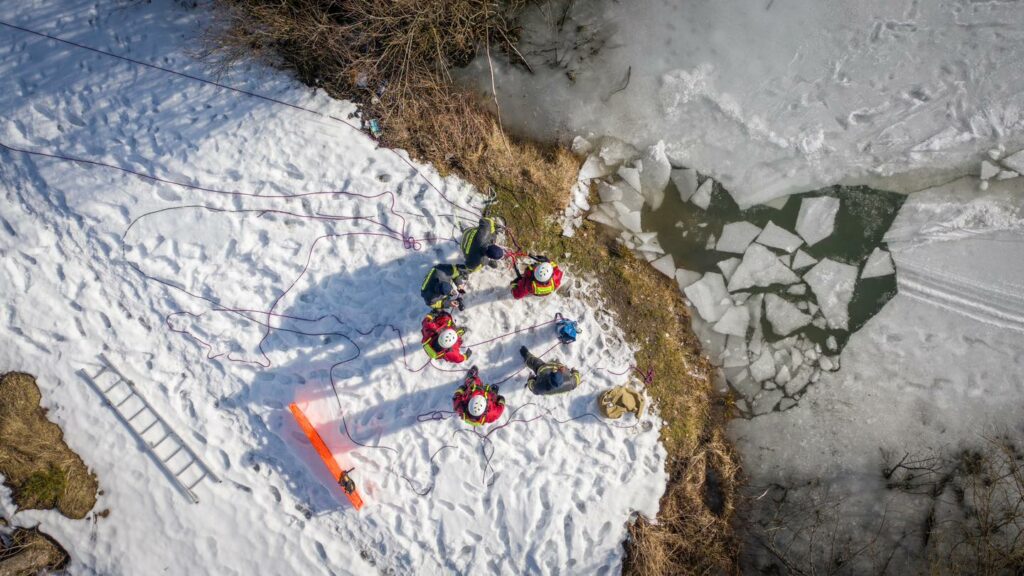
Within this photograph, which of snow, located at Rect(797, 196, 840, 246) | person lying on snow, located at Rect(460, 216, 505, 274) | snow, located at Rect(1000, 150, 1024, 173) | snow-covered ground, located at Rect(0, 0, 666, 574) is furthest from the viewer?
snow, located at Rect(797, 196, 840, 246)

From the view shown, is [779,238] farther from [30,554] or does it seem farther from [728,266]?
[30,554]

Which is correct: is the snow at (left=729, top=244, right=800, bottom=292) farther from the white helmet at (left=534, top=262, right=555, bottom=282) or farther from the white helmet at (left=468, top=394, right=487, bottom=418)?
the white helmet at (left=468, top=394, right=487, bottom=418)

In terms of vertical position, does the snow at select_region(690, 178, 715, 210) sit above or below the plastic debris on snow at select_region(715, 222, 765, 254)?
above

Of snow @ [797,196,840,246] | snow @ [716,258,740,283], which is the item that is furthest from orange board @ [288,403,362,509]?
snow @ [797,196,840,246]

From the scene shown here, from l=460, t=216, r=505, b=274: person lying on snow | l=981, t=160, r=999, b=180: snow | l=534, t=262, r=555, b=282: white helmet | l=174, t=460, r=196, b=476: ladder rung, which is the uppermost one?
l=460, t=216, r=505, b=274: person lying on snow

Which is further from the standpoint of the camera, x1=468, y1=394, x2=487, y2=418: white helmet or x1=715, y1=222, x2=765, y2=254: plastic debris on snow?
x1=715, y1=222, x2=765, y2=254: plastic debris on snow

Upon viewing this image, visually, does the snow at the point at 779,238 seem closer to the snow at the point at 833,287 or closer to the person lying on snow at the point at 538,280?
the snow at the point at 833,287

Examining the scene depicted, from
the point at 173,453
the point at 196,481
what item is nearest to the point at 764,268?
the point at 196,481
